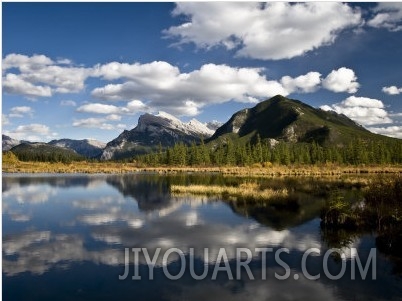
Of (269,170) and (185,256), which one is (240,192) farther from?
(269,170)

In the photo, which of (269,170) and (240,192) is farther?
(269,170)

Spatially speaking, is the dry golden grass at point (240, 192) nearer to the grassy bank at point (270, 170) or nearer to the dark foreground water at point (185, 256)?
the dark foreground water at point (185, 256)

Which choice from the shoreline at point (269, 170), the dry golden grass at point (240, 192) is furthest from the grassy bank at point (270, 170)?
the dry golden grass at point (240, 192)

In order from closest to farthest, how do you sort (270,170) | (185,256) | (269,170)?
(185,256) → (269,170) → (270,170)

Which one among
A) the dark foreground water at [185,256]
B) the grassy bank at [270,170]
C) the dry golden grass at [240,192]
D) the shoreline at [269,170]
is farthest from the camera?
the grassy bank at [270,170]

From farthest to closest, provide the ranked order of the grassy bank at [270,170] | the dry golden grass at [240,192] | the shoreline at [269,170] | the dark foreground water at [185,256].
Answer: the grassy bank at [270,170]
the shoreline at [269,170]
the dry golden grass at [240,192]
the dark foreground water at [185,256]

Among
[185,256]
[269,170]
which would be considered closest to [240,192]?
[185,256]

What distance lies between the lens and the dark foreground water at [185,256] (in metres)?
21.4

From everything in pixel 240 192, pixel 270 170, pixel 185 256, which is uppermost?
pixel 270 170

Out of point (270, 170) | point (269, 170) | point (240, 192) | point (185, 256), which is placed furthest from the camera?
point (270, 170)

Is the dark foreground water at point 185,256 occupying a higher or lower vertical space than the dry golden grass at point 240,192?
lower

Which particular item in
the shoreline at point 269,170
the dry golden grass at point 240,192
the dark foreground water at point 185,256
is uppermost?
the shoreline at point 269,170

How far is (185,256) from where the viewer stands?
92.0 feet

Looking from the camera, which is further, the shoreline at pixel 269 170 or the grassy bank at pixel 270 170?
the grassy bank at pixel 270 170
